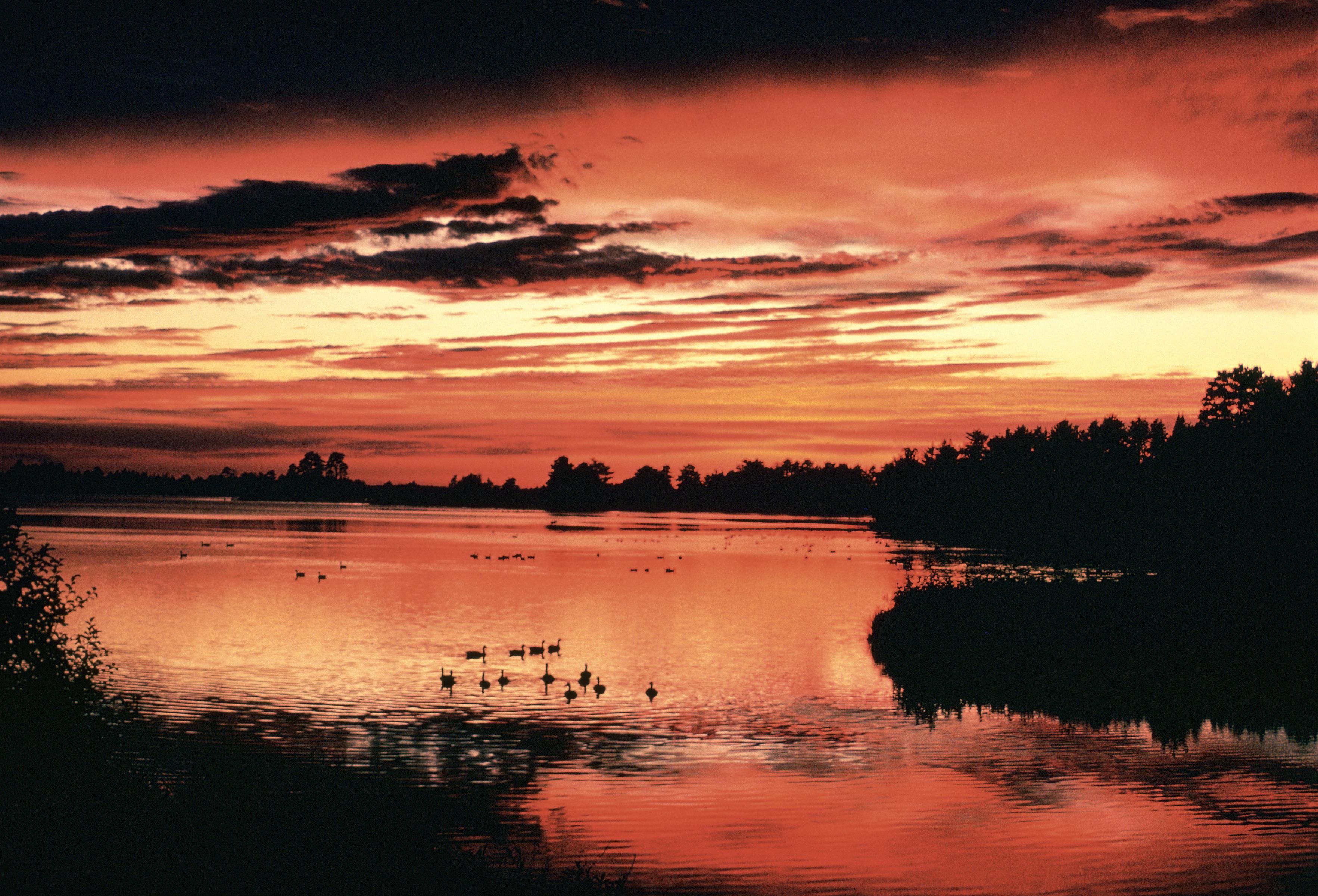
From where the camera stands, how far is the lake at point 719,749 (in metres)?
19.7

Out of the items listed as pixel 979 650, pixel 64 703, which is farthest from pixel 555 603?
pixel 64 703

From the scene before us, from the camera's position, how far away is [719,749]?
2803 cm

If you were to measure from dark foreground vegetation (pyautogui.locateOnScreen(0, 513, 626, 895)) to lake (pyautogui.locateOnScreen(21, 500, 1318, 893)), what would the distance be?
1186mm

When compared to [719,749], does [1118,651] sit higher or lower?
lower

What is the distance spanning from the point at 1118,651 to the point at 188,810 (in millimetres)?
40393

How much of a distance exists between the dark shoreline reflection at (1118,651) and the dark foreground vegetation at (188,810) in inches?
741

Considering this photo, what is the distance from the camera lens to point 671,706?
33.8 metres

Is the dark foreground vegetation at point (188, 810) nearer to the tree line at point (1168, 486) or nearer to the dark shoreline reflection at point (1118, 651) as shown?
the dark shoreline reflection at point (1118, 651)

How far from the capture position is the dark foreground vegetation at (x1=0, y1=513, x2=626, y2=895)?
15.4m

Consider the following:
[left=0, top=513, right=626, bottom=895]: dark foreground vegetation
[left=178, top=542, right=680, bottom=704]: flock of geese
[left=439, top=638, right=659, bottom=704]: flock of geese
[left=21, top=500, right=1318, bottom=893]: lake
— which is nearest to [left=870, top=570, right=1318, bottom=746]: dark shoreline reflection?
[left=21, top=500, right=1318, bottom=893]: lake

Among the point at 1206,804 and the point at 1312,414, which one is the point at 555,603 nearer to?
the point at 1206,804

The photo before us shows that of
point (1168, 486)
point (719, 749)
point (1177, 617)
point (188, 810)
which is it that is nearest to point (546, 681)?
point (719, 749)

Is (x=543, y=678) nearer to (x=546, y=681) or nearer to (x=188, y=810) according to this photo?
(x=546, y=681)

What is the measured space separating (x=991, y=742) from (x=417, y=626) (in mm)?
31427
